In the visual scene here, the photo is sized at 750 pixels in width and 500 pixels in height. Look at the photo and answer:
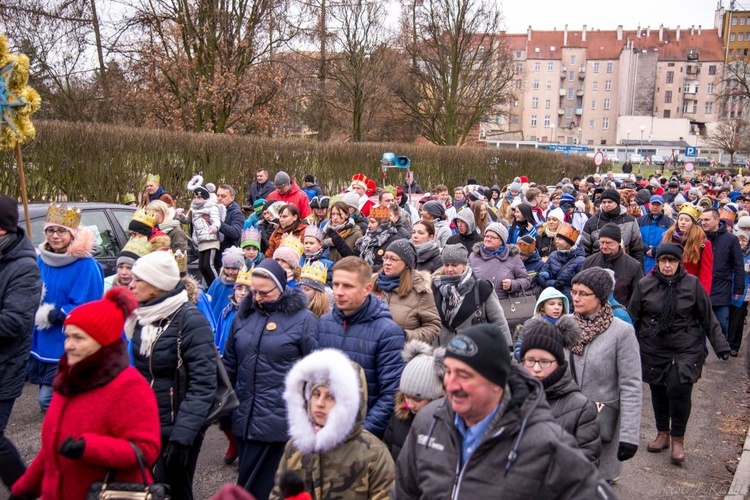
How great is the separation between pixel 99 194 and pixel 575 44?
10269cm

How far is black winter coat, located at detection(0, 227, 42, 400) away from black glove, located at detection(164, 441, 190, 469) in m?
1.32

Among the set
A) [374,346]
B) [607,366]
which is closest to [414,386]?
[374,346]

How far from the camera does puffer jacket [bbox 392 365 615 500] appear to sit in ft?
8.92

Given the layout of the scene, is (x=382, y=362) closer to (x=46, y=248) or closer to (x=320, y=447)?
(x=320, y=447)

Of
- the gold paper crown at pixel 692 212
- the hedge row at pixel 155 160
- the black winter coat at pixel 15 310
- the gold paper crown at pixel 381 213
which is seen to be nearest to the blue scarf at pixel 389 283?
the black winter coat at pixel 15 310

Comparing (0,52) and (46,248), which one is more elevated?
(0,52)

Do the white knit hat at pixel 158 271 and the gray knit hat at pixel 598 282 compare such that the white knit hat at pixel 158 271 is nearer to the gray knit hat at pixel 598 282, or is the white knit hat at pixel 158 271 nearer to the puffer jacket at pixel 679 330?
the gray knit hat at pixel 598 282

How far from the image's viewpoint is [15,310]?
496 cm

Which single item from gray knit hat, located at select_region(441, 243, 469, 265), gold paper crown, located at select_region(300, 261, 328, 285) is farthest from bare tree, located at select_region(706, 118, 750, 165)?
gold paper crown, located at select_region(300, 261, 328, 285)

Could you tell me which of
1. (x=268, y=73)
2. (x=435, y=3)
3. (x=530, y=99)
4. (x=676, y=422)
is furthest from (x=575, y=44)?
(x=676, y=422)

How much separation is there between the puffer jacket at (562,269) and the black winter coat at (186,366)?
16.0 ft

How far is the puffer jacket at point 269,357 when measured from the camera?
15.9 ft

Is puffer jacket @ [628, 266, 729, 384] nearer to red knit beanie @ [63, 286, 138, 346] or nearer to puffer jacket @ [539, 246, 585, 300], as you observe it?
puffer jacket @ [539, 246, 585, 300]

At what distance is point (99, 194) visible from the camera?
1573 cm
